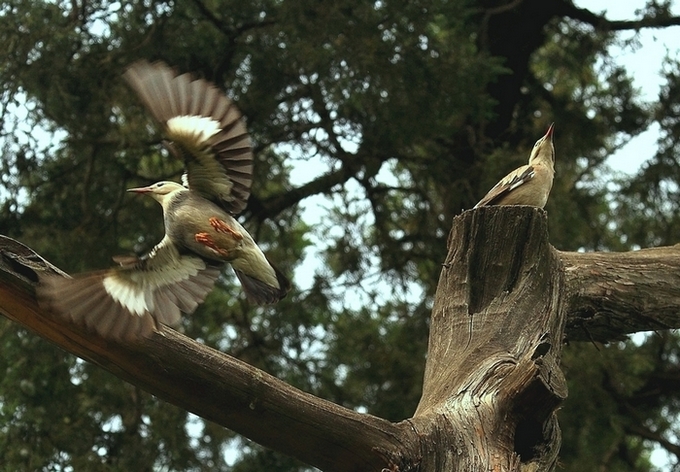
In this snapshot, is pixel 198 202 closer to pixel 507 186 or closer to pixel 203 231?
pixel 203 231

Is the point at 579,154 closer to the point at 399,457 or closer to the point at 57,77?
the point at 57,77

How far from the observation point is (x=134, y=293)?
373 centimetres

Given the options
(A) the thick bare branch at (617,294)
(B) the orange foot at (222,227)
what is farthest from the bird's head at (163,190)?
(A) the thick bare branch at (617,294)

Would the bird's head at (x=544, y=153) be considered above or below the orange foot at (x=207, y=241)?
above

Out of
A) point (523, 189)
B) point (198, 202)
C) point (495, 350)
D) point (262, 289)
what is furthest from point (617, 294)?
point (198, 202)

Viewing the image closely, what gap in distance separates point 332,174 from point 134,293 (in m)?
5.03

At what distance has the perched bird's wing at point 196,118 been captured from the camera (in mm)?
4312

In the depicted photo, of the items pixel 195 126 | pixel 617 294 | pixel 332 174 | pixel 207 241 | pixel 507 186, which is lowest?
pixel 207 241

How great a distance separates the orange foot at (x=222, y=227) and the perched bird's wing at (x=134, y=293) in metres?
0.15

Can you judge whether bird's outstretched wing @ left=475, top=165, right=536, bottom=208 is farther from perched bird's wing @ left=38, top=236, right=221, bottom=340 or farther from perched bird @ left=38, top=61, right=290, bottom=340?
perched bird's wing @ left=38, top=236, right=221, bottom=340

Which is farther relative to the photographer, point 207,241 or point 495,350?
point 207,241

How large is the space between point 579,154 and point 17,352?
4.98m

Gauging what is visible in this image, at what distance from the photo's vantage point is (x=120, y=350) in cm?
320

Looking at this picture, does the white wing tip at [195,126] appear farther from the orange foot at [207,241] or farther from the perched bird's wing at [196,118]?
the orange foot at [207,241]
